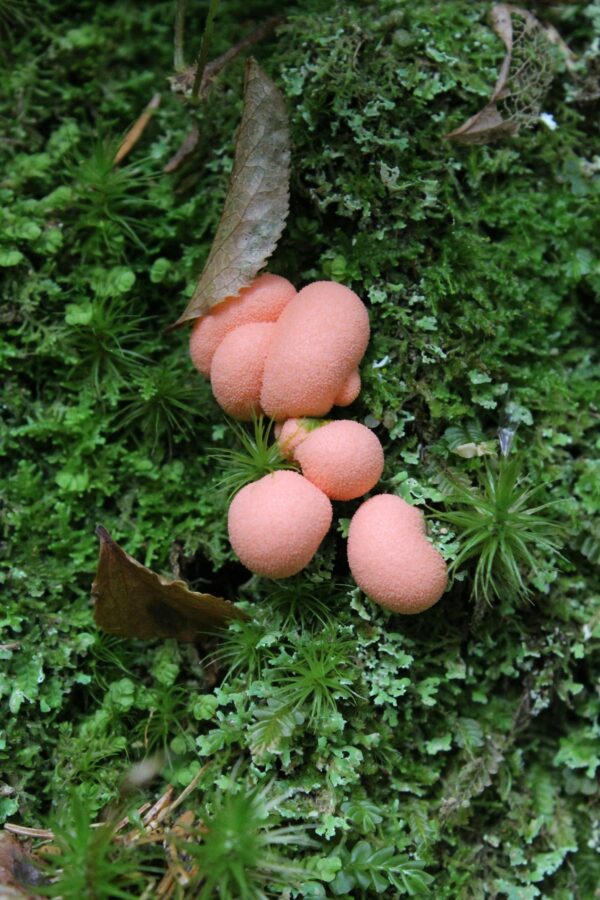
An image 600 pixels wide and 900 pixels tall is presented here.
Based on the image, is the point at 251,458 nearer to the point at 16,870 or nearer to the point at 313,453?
the point at 313,453

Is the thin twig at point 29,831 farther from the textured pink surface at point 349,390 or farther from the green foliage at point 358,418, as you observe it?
the textured pink surface at point 349,390

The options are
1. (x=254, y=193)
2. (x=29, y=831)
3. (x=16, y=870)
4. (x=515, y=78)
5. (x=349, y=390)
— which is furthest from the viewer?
(x=515, y=78)

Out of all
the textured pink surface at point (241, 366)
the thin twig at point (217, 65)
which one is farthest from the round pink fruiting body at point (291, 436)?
the thin twig at point (217, 65)

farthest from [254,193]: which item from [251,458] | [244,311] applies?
[251,458]

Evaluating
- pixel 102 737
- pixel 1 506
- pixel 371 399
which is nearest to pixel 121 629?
pixel 102 737

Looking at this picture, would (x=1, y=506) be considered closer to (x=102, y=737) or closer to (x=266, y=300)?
(x=102, y=737)

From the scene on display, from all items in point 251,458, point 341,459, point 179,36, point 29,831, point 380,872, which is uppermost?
point 179,36

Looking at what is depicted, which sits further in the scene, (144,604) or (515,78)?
(515,78)
